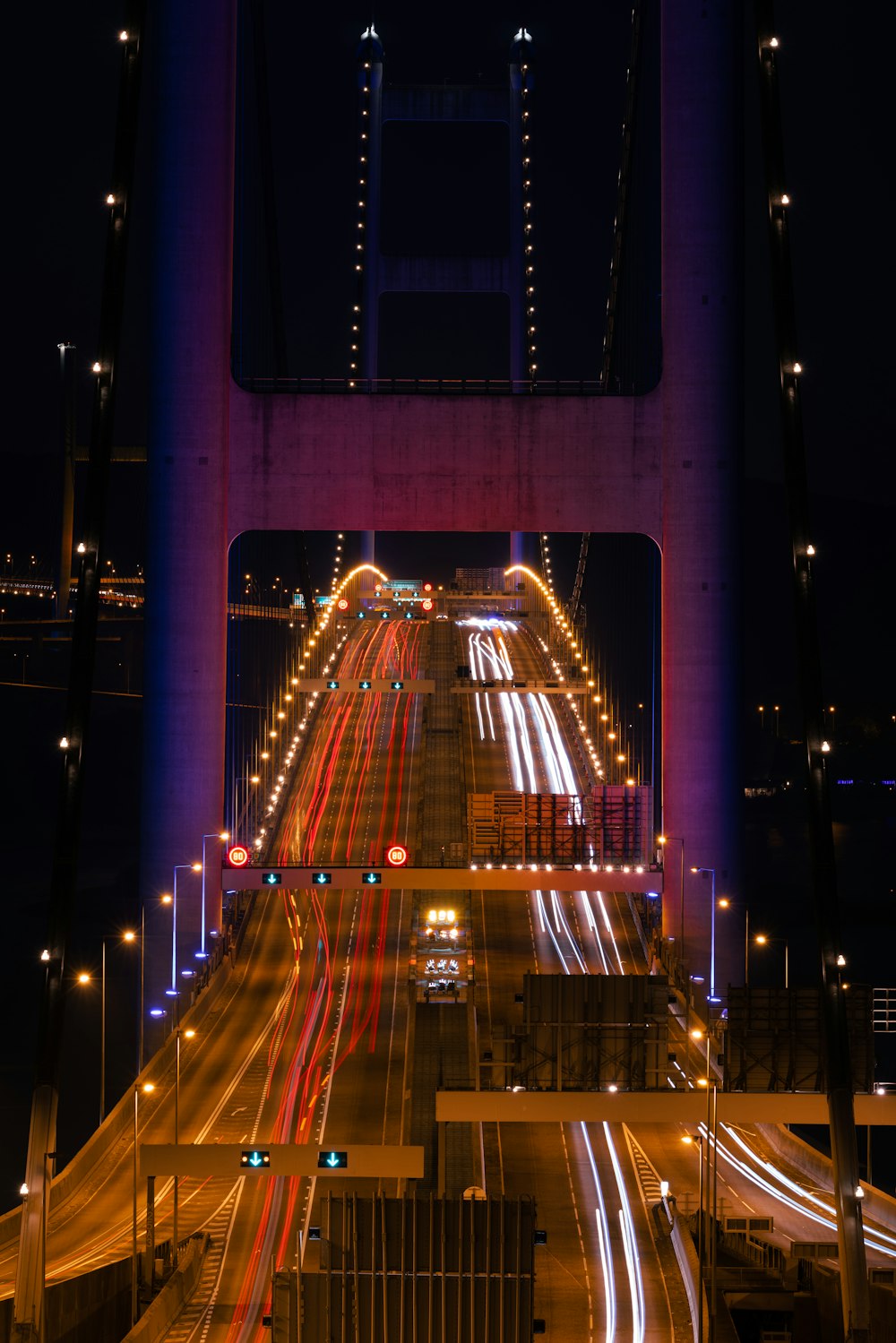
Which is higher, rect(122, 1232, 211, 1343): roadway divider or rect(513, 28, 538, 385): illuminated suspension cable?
rect(513, 28, 538, 385): illuminated suspension cable

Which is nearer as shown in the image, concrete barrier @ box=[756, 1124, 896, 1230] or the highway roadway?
the highway roadway

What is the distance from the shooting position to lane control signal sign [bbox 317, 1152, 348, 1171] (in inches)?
1111

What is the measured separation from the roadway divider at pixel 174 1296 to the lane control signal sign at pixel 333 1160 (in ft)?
7.16

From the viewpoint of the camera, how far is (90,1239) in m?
29.1

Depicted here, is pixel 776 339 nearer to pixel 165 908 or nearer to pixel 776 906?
pixel 165 908

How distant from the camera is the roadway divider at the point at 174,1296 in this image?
23672 millimetres

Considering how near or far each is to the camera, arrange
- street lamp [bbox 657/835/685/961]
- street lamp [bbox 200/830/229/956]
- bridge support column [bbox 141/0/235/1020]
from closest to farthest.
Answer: street lamp [bbox 657/835/685/961]
street lamp [bbox 200/830/229/956]
bridge support column [bbox 141/0/235/1020]

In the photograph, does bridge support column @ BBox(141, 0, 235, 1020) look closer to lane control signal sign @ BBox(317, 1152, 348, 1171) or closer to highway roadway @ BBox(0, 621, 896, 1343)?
highway roadway @ BBox(0, 621, 896, 1343)

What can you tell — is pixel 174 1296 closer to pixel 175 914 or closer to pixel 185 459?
pixel 175 914

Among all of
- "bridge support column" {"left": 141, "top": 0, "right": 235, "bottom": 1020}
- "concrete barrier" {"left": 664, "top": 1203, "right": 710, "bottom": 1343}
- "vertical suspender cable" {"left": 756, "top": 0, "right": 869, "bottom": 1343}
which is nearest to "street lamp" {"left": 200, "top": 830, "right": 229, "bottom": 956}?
"bridge support column" {"left": 141, "top": 0, "right": 235, "bottom": 1020}

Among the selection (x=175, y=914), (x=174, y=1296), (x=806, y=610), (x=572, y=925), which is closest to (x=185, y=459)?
(x=175, y=914)

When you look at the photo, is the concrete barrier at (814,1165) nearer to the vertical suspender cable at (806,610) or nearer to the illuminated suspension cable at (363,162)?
the vertical suspender cable at (806,610)

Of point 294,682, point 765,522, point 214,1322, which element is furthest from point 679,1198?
point 765,522

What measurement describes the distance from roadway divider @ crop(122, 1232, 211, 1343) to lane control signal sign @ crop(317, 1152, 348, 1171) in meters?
2.18
